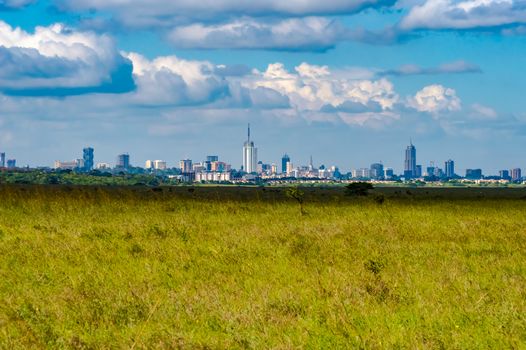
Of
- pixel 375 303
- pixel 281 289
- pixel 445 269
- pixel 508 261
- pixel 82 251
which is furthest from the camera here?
pixel 82 251

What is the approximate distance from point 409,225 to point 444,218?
187 inches

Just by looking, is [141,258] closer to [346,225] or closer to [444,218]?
[346,225]

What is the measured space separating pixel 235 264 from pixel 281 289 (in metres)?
3.26

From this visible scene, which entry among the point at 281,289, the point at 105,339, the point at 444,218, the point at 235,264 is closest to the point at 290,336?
the point at 105,339

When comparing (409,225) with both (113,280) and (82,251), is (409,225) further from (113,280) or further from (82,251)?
(113,280)

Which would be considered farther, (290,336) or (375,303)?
(375,303)

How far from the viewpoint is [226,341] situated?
369 inches

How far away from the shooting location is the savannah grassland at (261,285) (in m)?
9.64

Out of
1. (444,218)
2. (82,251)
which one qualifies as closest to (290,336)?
(82,251)

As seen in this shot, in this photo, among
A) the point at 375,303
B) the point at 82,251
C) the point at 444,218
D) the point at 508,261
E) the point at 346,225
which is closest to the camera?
the point at 375,303

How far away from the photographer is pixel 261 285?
1333 cm

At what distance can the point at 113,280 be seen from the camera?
45.9ft

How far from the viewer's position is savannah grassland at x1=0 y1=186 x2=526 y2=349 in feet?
31.6

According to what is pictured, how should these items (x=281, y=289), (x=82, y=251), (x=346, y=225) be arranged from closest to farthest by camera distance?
(x=281, y=289) < (x=82, y=251) < (x=346, y=225)
